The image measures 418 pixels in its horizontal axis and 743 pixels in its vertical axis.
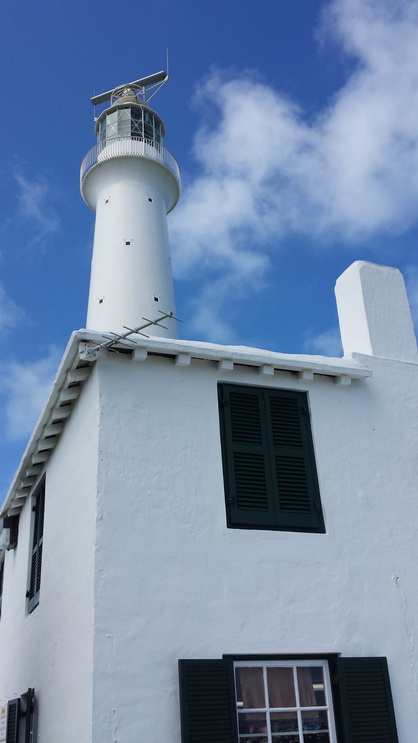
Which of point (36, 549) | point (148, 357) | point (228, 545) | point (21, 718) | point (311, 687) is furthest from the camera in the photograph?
point (36, 549)

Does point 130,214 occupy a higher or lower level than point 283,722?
higher

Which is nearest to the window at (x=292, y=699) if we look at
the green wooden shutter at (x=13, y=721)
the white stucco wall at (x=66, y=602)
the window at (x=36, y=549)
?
the white stucco wall at (x=66, y=602)

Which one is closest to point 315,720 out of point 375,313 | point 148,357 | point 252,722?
point 252,722

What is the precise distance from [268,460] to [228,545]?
1.16m

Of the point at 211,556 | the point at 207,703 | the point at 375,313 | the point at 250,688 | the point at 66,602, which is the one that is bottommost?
the point at 207,703

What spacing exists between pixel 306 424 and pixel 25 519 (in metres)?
5.38

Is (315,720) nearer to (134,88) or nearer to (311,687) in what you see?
(311,687)

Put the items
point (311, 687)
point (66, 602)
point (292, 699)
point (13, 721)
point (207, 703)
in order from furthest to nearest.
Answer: point (13, 721), point (66, 602), point (311, 687), point (292, 699), point (207, 703)

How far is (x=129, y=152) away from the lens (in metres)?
17.1

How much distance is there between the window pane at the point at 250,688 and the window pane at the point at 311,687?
0.44 meters

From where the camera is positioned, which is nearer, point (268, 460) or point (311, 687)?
point (311, 687)

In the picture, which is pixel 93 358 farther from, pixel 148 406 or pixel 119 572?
pixel 119 572

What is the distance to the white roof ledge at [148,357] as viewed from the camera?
791 centimetres

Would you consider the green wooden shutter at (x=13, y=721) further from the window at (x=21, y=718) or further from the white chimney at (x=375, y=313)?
the white chimney at (x=375, y=313)
